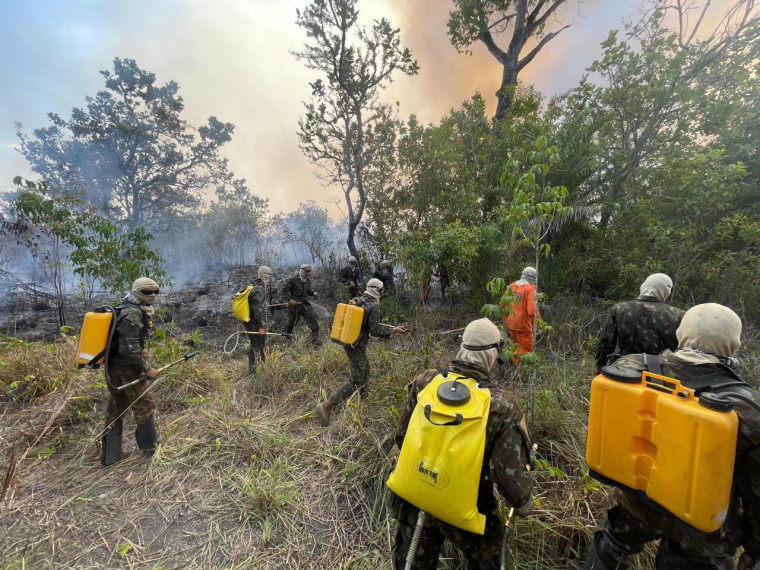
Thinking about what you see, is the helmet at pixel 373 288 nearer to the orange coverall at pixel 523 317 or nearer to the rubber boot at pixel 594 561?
the orange coverall at pixel 523 317

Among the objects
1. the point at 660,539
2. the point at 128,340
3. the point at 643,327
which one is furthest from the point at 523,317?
the point at 128,340

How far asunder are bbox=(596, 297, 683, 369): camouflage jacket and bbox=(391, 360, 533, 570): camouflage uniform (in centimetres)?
211

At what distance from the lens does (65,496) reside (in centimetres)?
264

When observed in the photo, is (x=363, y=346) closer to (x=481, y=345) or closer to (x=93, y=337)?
(x=481, y=345)

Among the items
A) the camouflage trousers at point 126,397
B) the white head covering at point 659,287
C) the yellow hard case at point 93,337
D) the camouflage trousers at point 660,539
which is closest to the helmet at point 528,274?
the white head covering at point 659,287

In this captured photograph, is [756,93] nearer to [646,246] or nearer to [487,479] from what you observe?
[646,246]

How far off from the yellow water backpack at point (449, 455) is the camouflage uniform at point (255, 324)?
14.5 feet

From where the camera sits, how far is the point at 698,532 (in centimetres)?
121

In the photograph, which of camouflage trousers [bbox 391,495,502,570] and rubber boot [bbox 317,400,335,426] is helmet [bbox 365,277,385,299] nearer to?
rubber boot [bbox 317,400,335,426]

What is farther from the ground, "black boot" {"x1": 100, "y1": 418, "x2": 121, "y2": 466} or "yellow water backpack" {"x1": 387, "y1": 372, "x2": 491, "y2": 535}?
"yellow water backpack" {"x1": 387, "y1": 372, "x2": 491, "y2": 535}

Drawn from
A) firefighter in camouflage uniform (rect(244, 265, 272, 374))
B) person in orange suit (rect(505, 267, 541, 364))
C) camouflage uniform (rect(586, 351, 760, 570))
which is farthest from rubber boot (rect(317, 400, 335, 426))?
camouflage uniform (rect(586, 351, 760, 570))

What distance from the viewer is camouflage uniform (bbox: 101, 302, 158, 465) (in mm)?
3004

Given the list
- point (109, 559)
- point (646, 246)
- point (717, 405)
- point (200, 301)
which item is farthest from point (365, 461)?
point (200, 301)

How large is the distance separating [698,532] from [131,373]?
14.3 feet
